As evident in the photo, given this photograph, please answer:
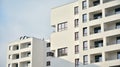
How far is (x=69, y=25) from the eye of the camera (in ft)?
245

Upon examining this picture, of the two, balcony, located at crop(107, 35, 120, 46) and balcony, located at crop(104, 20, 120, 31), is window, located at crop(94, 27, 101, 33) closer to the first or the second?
balcony, located at crop(104, 20, 120, 31)

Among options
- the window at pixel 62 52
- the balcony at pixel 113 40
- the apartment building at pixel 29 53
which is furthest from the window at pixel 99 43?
the apartment building at pixel 29 53

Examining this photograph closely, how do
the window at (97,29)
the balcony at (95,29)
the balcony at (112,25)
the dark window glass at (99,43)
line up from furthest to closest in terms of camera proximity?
the balcony at (95,29), the window at (97,29), the dark window glass at (99,43), the balcony at (112,25)

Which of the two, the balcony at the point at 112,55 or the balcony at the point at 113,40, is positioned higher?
→ the balcony at the point at 113,40

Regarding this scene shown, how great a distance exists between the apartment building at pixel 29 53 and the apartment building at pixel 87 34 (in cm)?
2547

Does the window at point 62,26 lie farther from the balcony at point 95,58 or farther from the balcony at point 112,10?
the balcony at point 112,10

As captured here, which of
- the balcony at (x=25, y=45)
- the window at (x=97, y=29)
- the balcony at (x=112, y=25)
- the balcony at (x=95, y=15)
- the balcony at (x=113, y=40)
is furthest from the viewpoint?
the balcony at (x=25, y=45)

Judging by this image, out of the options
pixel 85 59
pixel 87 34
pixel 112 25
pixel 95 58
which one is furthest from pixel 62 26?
pixel 112 25

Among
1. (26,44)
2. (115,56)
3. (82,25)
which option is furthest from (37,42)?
(115,56)

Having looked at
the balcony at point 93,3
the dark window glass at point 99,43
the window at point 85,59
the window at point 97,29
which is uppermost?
the balcony at point 93,3

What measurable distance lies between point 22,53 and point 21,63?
2.80 meters

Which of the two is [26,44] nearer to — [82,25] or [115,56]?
[82,25]

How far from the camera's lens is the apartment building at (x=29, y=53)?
101 metres

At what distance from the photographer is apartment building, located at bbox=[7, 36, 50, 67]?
10144cm
